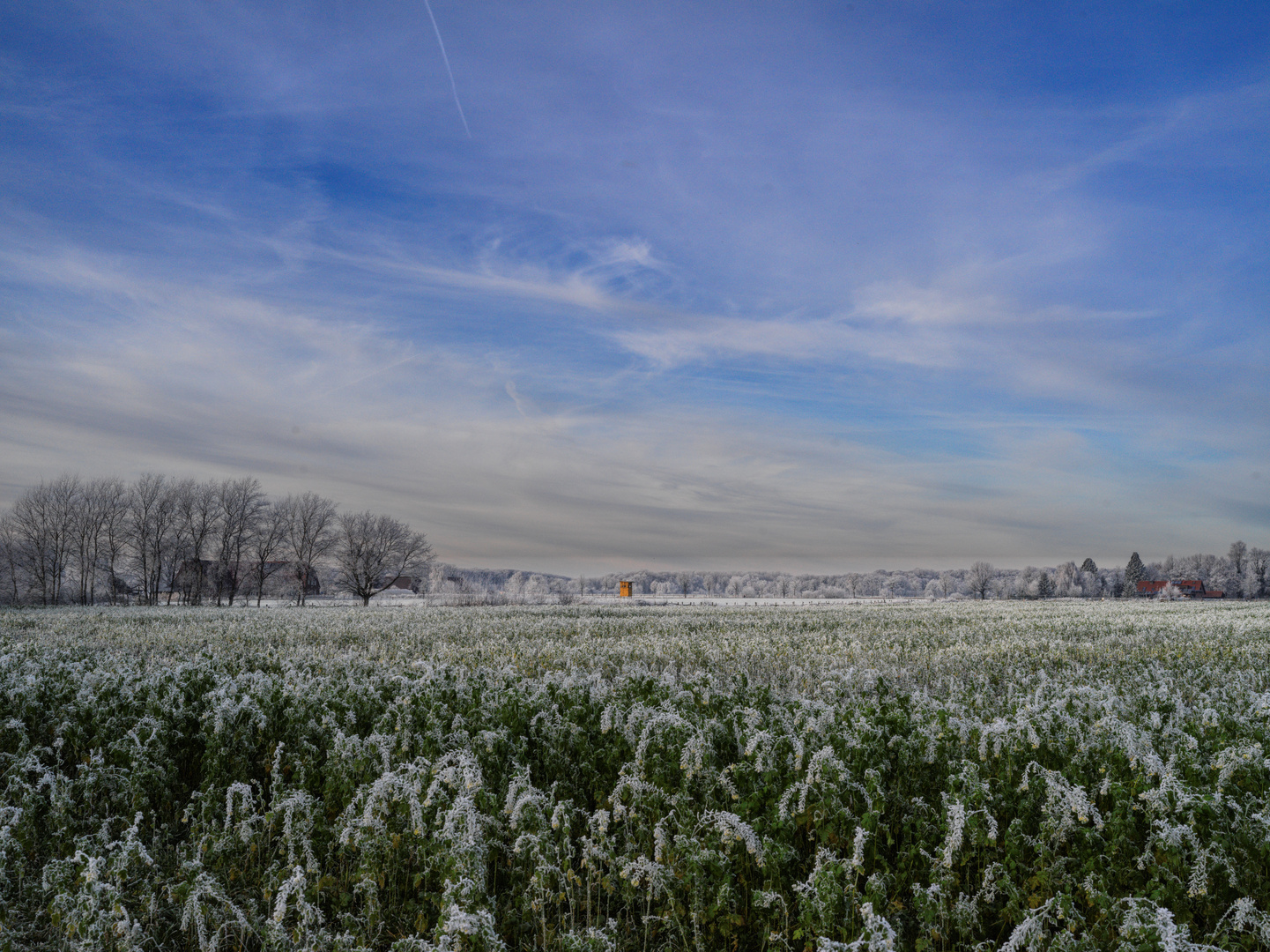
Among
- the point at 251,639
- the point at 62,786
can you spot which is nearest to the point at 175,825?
the point at 62,786

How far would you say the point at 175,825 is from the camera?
782cm

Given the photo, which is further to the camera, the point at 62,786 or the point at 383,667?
the point at 383,667

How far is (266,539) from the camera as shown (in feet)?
274

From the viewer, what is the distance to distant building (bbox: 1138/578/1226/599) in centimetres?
14388

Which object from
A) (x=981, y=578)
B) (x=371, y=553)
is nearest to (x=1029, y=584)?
(x=981, y=578)

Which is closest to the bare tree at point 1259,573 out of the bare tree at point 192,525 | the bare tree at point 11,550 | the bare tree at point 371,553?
the bare tree at point 371,553

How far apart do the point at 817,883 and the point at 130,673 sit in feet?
40.3

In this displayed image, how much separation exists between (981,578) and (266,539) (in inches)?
5703

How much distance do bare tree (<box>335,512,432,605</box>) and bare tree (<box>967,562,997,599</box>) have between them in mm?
125113

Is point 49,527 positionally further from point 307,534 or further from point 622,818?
point 622,818

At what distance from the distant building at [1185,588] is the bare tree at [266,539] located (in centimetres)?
15977

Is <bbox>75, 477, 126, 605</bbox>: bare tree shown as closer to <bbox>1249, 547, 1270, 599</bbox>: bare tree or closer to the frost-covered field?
the frost-covered field

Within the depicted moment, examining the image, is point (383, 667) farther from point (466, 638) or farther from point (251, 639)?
point (251, 639)

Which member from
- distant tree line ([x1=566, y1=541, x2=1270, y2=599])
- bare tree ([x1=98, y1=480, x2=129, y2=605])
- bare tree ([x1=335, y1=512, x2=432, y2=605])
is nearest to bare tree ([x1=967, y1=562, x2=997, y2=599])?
distant tree line ([x1=566, y1=541, x2=1270, y2=599])
